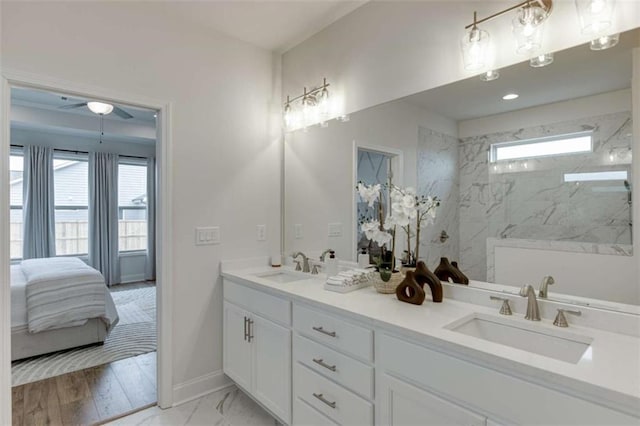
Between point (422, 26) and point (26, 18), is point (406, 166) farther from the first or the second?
point (26, 18)

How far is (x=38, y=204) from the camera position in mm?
5352

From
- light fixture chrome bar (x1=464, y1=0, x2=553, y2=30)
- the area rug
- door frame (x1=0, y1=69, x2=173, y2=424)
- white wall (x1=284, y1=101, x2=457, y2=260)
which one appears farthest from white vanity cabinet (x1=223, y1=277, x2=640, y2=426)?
the area rug

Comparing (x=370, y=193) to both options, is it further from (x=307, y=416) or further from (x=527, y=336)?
(x=307, y=416)

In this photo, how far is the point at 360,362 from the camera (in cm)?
152

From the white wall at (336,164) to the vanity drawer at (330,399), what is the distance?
0.86 metres

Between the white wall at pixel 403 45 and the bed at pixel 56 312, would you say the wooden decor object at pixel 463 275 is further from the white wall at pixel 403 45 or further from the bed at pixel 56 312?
the bed at pixel 56 312

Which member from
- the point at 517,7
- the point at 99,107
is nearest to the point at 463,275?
the point at 517,7

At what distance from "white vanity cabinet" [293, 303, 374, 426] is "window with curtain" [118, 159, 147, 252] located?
5.65 metres

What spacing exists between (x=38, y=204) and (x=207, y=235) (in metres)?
4.58

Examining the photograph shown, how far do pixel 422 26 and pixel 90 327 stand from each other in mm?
3811

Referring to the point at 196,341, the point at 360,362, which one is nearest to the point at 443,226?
the point at 360,362

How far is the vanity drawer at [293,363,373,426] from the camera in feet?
4.94

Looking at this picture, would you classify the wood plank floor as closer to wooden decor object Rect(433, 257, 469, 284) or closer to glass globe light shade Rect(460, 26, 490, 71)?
wooden decor object Rect(433, 257, 469, 284)

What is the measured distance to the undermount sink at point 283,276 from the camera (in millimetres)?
2523
